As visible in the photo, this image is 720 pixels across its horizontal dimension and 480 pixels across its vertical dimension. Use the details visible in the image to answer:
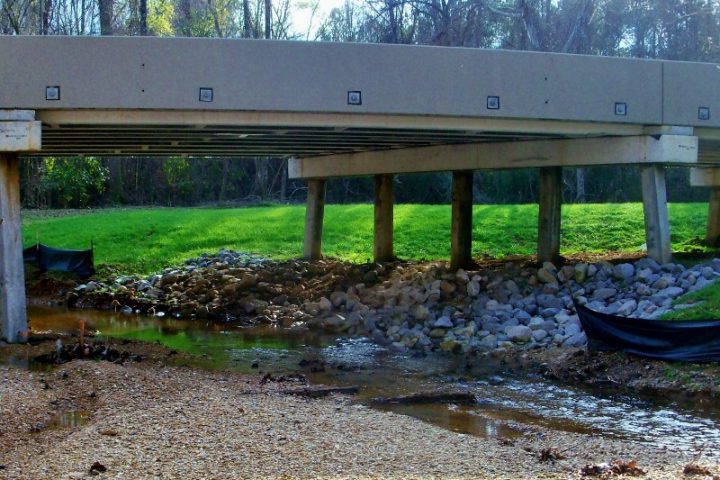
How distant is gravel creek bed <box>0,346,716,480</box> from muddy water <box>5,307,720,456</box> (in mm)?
645

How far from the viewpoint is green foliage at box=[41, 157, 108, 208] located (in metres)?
41.5

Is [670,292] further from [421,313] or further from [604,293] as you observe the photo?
[421,313]

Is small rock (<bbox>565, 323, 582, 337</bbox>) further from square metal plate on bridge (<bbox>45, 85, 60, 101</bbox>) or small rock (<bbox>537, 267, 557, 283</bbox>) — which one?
square metal plate on bridge (<bbox>45, 85, 60, 101</bbox>)

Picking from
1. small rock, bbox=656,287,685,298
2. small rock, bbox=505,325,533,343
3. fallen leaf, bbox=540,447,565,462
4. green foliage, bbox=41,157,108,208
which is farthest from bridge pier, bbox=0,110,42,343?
green foliage, bbox=41,157,108,208

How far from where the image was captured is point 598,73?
20.2m

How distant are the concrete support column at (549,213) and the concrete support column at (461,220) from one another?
2.03m

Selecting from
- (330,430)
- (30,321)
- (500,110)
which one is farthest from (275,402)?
(30,321)

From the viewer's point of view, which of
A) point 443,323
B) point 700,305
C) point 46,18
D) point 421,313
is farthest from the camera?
point 46,18

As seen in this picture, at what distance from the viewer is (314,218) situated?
2805cm

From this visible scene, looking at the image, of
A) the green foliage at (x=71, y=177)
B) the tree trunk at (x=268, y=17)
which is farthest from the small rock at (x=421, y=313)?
the tree trunk at (x=268, y=17)

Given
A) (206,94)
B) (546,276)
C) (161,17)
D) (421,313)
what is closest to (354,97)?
(206,94)

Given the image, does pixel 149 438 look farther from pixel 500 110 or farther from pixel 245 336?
pixel 500 110

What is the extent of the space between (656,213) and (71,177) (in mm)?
28012

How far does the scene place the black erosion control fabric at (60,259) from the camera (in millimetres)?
28234
